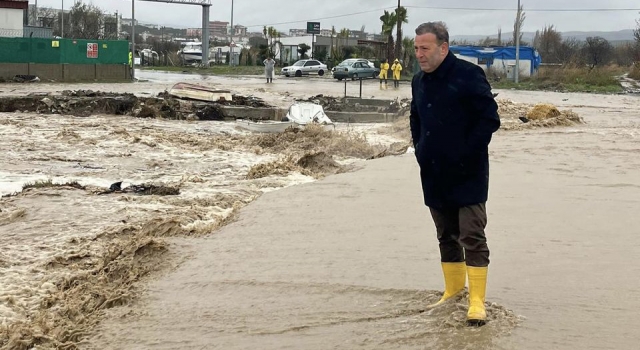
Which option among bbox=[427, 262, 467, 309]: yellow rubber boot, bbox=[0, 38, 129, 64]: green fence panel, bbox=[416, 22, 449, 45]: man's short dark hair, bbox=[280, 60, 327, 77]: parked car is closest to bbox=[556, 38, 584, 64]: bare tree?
bbox=[280, 60, 327, 77]: parked car

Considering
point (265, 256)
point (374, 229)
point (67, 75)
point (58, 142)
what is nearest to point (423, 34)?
point (265, 256)

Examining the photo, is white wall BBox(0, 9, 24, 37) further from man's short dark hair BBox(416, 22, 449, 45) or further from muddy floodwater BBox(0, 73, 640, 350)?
man's short dark hair BBox(416, 22, 449, 45)

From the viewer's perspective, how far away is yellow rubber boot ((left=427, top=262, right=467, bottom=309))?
505 centimetres

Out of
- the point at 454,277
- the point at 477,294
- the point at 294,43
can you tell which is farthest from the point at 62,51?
the point at 294,43

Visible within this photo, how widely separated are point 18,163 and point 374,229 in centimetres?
772

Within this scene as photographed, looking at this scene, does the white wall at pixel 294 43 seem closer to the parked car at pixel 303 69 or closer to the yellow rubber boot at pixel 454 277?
the parked car at pixel 303 69

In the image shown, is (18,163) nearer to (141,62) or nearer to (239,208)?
(239,208)

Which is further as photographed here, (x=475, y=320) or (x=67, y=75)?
(x=67, y=75)

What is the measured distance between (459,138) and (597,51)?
224ft

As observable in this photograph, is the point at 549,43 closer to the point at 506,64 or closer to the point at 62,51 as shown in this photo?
the point at 506,64

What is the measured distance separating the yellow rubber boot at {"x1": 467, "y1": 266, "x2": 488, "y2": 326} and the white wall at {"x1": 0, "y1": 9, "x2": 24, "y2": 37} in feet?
135

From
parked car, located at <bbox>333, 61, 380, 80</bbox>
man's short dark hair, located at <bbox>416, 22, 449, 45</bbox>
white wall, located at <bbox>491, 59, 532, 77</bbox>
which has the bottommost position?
man's short dark hair, located at <bbox>416, 22, 449, 45</bbox>

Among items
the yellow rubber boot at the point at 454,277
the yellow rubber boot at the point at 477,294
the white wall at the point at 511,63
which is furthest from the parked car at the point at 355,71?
the yellow rubber boot at the point at 477,294

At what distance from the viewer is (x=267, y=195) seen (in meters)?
10.3
